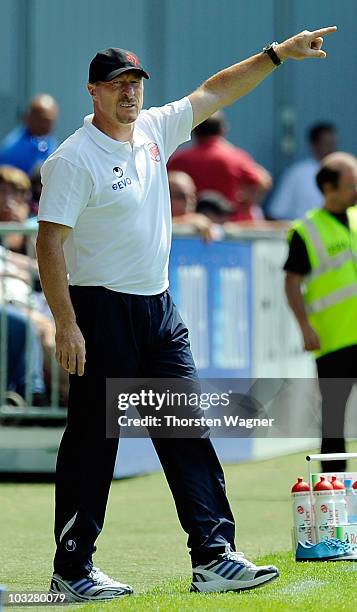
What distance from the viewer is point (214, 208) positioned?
40.6ft

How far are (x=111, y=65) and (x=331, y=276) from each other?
3.41m

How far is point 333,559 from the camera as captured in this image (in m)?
6.85

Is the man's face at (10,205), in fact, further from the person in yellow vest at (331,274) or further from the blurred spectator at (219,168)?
the person in yellow vest at (331,274)

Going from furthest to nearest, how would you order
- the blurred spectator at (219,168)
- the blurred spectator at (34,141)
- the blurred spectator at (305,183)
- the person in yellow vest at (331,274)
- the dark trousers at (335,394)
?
the blurred spectator at (305,183)
the blurred spectator at (34,141)
the blurred spectator at (219,168)
the person in yellow vest at (331,274)
the dark trousers at (335,394)

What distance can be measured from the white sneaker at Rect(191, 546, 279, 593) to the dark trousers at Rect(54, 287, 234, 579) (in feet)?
0.16

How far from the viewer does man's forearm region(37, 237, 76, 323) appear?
6.07m

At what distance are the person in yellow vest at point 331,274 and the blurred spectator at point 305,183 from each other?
562cm

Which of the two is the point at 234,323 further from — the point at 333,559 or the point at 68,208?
the point at 68,208

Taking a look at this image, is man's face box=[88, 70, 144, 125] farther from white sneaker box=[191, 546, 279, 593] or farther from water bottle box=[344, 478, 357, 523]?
water bottle box=[344, 478, 357, 523]

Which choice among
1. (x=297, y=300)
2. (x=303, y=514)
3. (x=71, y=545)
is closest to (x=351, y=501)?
(x=303, y=514)

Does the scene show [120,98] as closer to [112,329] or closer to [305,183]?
[112,329]

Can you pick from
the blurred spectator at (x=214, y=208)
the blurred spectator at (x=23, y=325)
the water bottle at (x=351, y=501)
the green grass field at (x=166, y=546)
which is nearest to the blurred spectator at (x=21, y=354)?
the blurred spectator at (x=23, y=325)

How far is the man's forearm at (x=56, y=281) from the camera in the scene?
6074mm

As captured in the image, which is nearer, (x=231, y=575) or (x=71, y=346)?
(x=71, y=346)
